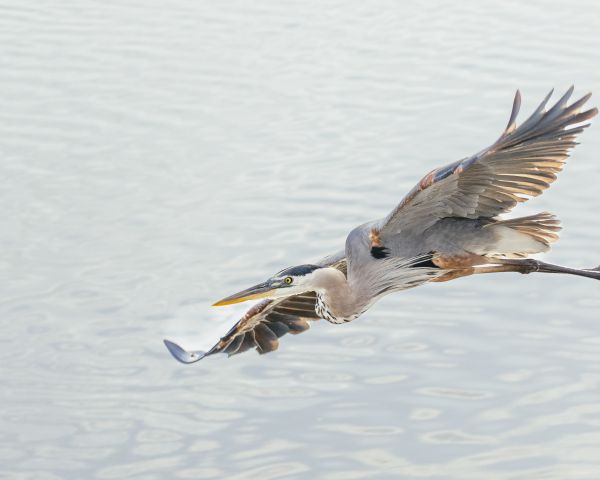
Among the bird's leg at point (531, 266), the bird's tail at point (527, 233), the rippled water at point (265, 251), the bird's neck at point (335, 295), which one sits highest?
the bird's tail at point (527, 233)

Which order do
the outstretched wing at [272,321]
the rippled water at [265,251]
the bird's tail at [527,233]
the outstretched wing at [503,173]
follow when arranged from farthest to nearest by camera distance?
the rippled water at [265,251] → the outstretched wing at [272,321] → the bird's tail at [527,233] → the outstretched wing at [503,173]

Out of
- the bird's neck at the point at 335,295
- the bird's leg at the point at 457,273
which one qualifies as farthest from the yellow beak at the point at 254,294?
the bird's leg at the point at 457,273

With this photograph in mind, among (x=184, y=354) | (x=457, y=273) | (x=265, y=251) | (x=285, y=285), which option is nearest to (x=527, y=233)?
(x=457, y=273)

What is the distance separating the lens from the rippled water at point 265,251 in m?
8.70

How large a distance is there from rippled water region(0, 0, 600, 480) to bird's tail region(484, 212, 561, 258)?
1696 mm

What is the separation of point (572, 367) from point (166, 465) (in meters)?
2.83

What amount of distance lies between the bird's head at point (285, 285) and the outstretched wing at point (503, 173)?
0.55m

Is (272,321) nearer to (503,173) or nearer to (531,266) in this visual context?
(531,266)

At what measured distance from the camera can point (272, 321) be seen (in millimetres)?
8375

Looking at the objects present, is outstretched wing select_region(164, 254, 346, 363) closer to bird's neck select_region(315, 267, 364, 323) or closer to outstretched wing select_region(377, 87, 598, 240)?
bird's neck select_region(315, 267, 364, 323)

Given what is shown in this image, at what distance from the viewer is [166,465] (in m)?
8.54

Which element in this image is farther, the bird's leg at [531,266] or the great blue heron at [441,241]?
the bird's leg at [531,266]

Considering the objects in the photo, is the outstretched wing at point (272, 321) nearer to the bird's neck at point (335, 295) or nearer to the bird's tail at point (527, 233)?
the bird's neck at point (335, 295)

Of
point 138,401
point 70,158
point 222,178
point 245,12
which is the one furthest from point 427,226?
point 245,12
